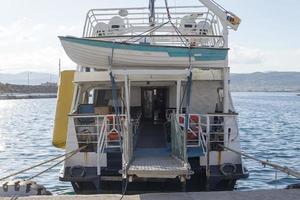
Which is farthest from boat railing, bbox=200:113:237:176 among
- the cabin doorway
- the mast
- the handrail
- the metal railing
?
the cabin doorway

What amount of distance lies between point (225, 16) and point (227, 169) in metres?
4.26

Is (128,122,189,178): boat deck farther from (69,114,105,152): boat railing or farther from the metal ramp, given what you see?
(69,114,105,152): boat railing

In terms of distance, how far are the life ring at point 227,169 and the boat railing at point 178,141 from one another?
4.13 feet

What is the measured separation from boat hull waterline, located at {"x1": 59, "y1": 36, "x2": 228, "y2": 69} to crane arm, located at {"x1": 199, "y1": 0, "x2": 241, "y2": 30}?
0.80 m

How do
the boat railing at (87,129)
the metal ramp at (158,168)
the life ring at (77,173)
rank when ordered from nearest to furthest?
the metal ramp at (158,168) → the life ring at (77,173) → the boat railing at (87,129)

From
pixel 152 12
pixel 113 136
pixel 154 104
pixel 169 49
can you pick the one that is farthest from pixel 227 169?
pixel 154 104

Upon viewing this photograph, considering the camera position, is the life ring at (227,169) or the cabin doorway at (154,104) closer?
the life ring at (227,169)

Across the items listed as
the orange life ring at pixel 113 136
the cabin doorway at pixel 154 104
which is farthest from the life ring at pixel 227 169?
the cabin doorway at pixel 154 104

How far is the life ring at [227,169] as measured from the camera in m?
12.7

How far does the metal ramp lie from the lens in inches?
417

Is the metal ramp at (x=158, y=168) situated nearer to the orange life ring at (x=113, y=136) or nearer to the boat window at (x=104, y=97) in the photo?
the orange life ring at (x=113, y=136)

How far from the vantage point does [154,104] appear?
2211cm

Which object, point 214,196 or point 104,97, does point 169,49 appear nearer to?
point 104,97

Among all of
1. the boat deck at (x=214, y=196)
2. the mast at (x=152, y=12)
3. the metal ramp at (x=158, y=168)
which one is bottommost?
the boat deck at (x=214, y=196)
